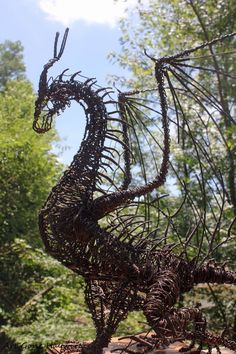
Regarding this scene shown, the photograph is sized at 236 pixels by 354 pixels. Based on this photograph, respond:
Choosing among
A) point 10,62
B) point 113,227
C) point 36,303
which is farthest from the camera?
point 10,62

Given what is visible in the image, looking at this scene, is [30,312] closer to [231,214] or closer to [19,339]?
[19,339]

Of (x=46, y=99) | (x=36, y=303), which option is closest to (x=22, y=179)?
(x=36, y=303)

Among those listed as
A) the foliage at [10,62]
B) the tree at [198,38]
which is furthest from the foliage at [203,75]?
the foliage at [10,62]

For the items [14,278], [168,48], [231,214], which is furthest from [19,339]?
[168,48]

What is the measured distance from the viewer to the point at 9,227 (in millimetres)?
7340

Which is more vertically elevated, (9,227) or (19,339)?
(9,227)

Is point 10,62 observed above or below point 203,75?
above

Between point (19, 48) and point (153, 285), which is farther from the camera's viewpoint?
point (19, 48)

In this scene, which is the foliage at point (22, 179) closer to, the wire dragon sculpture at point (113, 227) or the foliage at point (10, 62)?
the wire dragon sculpture at point (113, 227)

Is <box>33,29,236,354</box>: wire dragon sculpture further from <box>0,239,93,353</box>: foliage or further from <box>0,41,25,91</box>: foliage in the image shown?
<box>0,41,25,91</box>: foliage

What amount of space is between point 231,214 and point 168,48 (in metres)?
2.96

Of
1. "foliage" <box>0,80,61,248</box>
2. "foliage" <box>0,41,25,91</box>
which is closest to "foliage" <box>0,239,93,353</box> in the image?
"foliage" <box>0,80,61,248</box>

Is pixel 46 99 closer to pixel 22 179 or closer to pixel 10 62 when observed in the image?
pixel 22 179

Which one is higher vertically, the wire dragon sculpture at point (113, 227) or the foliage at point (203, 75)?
the foliage at point (203, 75)
